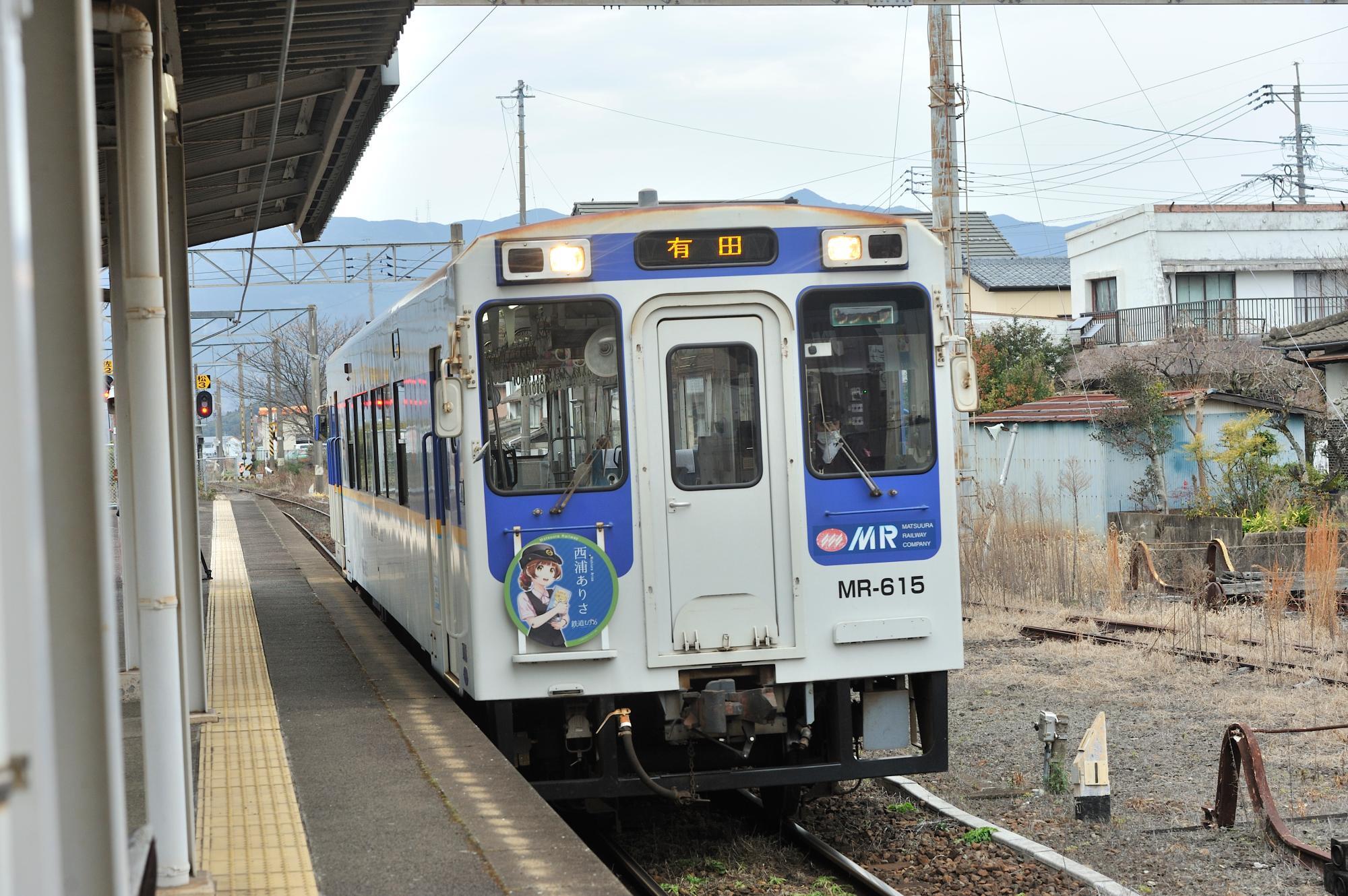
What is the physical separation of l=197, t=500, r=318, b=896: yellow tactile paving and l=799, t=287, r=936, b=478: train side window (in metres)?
3.01

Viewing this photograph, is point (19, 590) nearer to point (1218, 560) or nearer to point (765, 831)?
point (765, 831)

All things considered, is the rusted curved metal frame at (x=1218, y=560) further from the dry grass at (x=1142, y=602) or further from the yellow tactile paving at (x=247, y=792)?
the yellow tactile paving at (x=247, y=792)

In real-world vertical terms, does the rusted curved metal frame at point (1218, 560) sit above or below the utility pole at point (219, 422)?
below

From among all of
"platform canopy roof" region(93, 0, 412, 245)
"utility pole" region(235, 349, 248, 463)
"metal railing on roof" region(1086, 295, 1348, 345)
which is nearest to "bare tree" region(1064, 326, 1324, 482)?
"metal railing on roof" region(1086, 295, 1348, 345)

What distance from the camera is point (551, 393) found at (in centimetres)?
695

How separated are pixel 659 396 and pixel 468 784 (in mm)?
2029

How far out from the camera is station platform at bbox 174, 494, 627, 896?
17.4 ft

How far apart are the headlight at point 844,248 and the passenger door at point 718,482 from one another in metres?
0.45

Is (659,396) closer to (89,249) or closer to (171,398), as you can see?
(171,398)

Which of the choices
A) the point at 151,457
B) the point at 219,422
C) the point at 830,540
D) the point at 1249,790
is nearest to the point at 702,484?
the point at 830,540

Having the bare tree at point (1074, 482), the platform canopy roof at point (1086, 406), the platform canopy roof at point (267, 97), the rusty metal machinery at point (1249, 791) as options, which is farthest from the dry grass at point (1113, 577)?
the platform canopy roof at point (267, 97)

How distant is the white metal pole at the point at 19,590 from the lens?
160 centimetres

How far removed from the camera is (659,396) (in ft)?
22.8

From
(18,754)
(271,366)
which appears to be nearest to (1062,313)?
(271,366)
